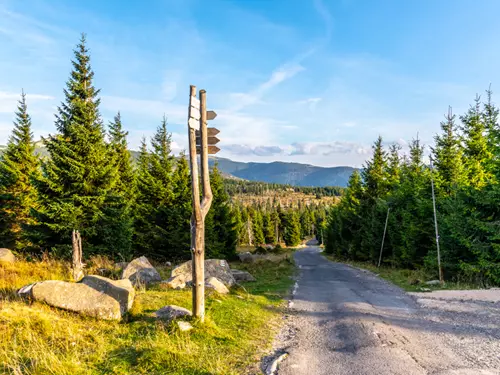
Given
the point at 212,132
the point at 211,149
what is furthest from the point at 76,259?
the point at 212,132

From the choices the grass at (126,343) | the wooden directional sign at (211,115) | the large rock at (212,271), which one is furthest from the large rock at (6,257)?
the wooden directional sign at (211,115)

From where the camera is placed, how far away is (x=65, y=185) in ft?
58.2

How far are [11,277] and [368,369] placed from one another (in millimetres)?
11974

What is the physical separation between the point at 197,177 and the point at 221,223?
24.8 meters

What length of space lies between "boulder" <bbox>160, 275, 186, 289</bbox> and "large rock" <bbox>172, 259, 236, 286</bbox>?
422 millimetres

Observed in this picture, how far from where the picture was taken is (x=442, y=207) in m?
18.6

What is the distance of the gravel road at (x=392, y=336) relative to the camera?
5.36 meters

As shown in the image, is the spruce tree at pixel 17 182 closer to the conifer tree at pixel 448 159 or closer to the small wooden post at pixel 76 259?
the small wooden post at pixel 76 259

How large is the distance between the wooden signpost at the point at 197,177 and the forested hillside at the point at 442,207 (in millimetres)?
13335

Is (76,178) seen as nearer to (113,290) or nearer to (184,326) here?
(113,290)

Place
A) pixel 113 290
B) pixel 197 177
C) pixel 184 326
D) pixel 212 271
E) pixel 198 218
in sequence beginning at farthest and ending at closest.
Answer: pixel 212 271 < pixel 113 290 < pixel 198 218 < pixel 197 177 < pixel 184 326

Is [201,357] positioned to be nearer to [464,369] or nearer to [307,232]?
[464,369]

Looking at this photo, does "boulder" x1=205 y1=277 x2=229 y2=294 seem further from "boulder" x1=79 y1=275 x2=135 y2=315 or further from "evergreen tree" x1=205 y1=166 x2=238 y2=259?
"evergreen tree" x1=205 y1=166 x2=238 y2=259

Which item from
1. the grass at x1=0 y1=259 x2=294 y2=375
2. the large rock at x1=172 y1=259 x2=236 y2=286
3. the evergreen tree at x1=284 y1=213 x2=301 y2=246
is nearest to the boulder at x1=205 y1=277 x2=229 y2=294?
the large rock at x1=172 y1=259 x2=236 y2=286
